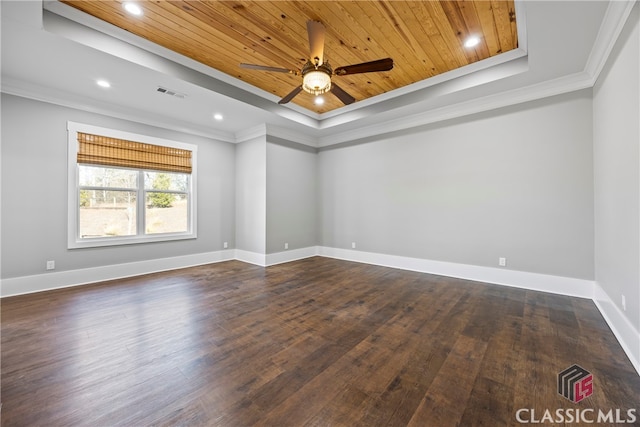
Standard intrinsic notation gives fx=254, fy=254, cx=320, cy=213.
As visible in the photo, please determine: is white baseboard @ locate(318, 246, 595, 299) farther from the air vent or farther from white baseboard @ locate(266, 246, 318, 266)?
the air vent

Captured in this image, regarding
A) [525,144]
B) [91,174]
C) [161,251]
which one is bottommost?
[161,251]

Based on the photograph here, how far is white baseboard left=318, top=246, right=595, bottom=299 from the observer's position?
133 inches

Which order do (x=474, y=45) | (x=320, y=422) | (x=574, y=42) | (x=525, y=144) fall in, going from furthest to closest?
(x=525, y=144), (x=474, y=45), (x=574, y=42), (x=320, y=422)

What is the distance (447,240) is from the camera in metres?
4.45

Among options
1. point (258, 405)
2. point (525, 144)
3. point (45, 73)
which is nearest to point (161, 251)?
point (45, 73)

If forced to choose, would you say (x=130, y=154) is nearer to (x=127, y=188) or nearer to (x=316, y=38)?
(x=127, y=188)

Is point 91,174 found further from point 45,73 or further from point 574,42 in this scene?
point 574,42

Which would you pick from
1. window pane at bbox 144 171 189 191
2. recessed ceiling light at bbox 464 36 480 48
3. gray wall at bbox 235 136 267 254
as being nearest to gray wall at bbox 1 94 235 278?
window pane at bbox 144 171 189 191

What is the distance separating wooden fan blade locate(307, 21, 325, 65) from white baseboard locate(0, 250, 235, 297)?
14.6 feet

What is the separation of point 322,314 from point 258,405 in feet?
A: 4.65

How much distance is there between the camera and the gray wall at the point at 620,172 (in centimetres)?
200

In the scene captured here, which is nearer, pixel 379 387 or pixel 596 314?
pixel 379 387

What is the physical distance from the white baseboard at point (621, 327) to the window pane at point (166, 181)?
6.39 meters

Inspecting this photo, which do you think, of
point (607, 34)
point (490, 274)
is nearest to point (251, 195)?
point (490, 274)
